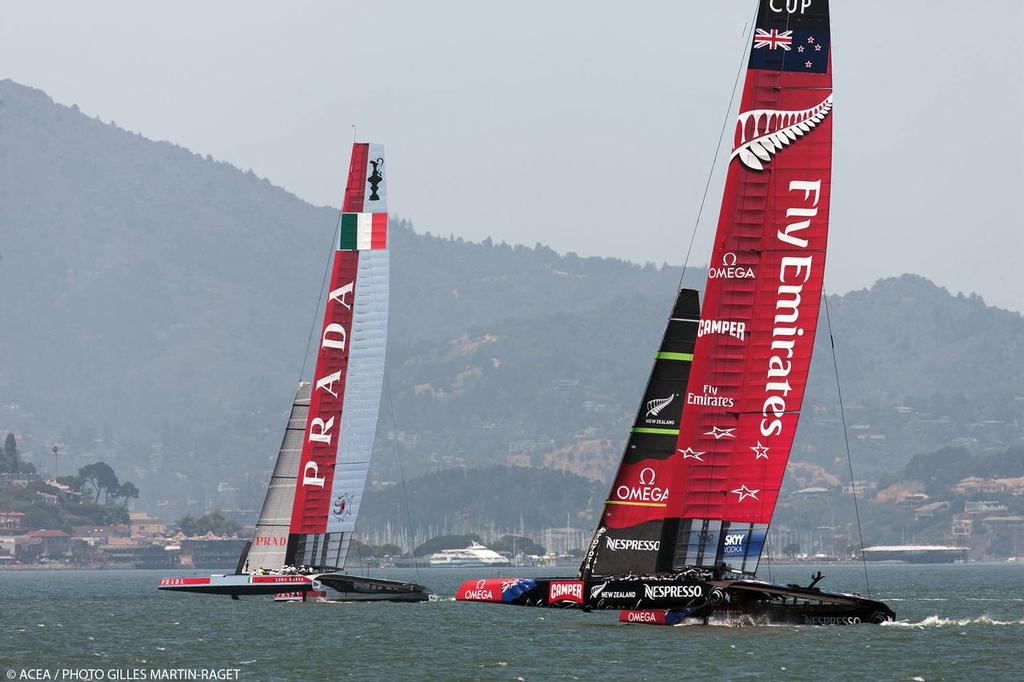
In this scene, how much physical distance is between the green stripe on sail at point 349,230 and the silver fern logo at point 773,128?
21.5 m

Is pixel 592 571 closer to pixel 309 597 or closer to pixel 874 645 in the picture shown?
pixel 874 645

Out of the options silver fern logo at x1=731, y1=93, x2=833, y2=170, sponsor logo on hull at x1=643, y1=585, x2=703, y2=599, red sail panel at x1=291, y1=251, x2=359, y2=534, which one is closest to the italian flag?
red sail panel at x1=291, y1=251, x2=359, y2=534

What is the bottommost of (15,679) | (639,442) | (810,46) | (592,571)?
(15,679)

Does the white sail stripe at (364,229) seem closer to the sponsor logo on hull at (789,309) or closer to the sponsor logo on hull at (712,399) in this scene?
the sponsor logo on hull at (712,399)

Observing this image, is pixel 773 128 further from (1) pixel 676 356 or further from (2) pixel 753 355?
(1) pixel 676 356

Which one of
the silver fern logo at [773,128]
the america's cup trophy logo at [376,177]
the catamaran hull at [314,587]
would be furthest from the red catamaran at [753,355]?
the america's cup trophy logo at [376,177]

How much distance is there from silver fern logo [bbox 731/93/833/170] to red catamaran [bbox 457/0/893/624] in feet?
0.07

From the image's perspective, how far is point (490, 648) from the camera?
44562 mm

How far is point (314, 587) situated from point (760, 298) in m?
22.3

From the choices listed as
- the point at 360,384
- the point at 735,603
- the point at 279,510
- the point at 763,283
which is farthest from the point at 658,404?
the point at 279,510

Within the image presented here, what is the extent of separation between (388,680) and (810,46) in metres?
15.8

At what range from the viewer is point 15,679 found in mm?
36344

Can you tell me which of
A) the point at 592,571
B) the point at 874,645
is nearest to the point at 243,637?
the point at 592,571

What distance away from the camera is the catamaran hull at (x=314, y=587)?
57188mm
